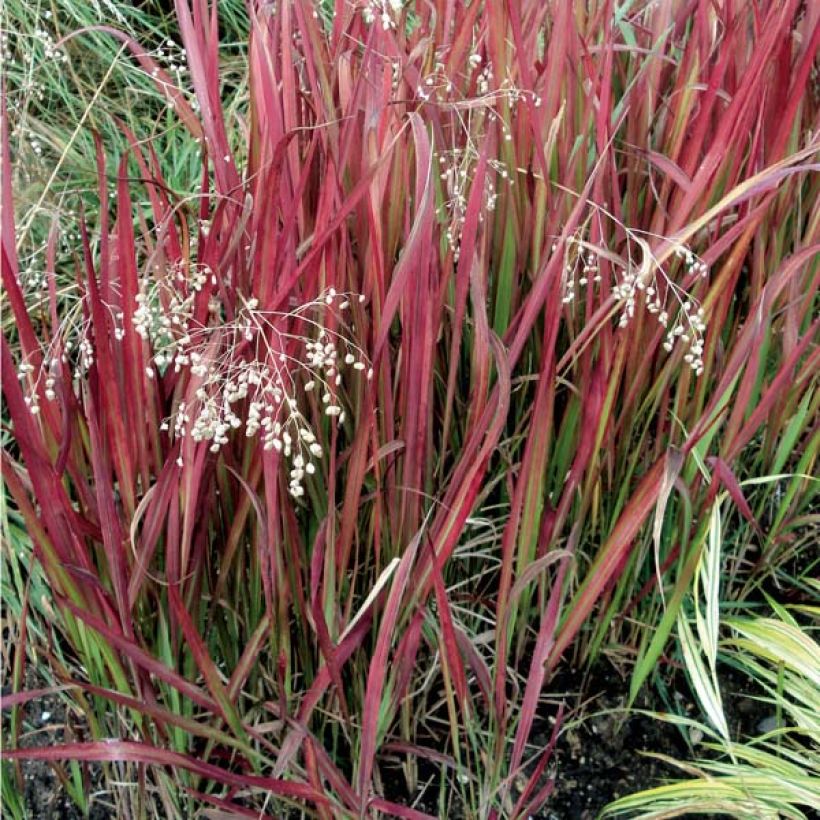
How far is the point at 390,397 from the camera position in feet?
2.99

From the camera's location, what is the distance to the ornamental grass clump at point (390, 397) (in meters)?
0.84

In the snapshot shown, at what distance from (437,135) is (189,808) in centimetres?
77

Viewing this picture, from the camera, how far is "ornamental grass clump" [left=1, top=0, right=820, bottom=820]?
843mm

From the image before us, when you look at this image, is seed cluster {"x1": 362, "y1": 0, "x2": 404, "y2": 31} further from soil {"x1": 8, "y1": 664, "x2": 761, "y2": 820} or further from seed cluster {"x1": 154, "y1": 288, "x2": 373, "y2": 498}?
soil {"x1": 8, "y1": 664, "x2": 761, "y2": 820}

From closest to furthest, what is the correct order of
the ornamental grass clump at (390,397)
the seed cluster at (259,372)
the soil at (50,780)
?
the seed cluster at (259,372) → the ornamental grass clump at (390,397) → the soil at (50,780)

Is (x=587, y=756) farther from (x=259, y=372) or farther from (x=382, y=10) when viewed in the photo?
(x=382, y=10)

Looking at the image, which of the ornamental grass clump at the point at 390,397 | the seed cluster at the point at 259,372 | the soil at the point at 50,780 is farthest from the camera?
the soil at the point at 50,780

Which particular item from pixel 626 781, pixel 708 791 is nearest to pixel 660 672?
pixel 626 781

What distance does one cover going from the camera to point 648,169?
110 cm

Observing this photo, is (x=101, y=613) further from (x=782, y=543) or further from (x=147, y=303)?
(x=782, y=543)

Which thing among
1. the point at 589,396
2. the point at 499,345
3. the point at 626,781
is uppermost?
the point at 499,345

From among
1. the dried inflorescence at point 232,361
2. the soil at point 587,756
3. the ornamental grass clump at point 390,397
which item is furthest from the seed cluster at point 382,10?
the soil at point 587,756

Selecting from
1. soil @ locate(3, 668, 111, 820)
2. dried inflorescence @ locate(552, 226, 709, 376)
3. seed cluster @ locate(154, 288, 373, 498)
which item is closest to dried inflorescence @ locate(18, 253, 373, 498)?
seed cluster @ locate(154, 288, 373, 498)

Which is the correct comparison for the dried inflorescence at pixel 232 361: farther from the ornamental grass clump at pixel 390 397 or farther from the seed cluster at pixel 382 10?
the seed cluster at pixel 382 10
